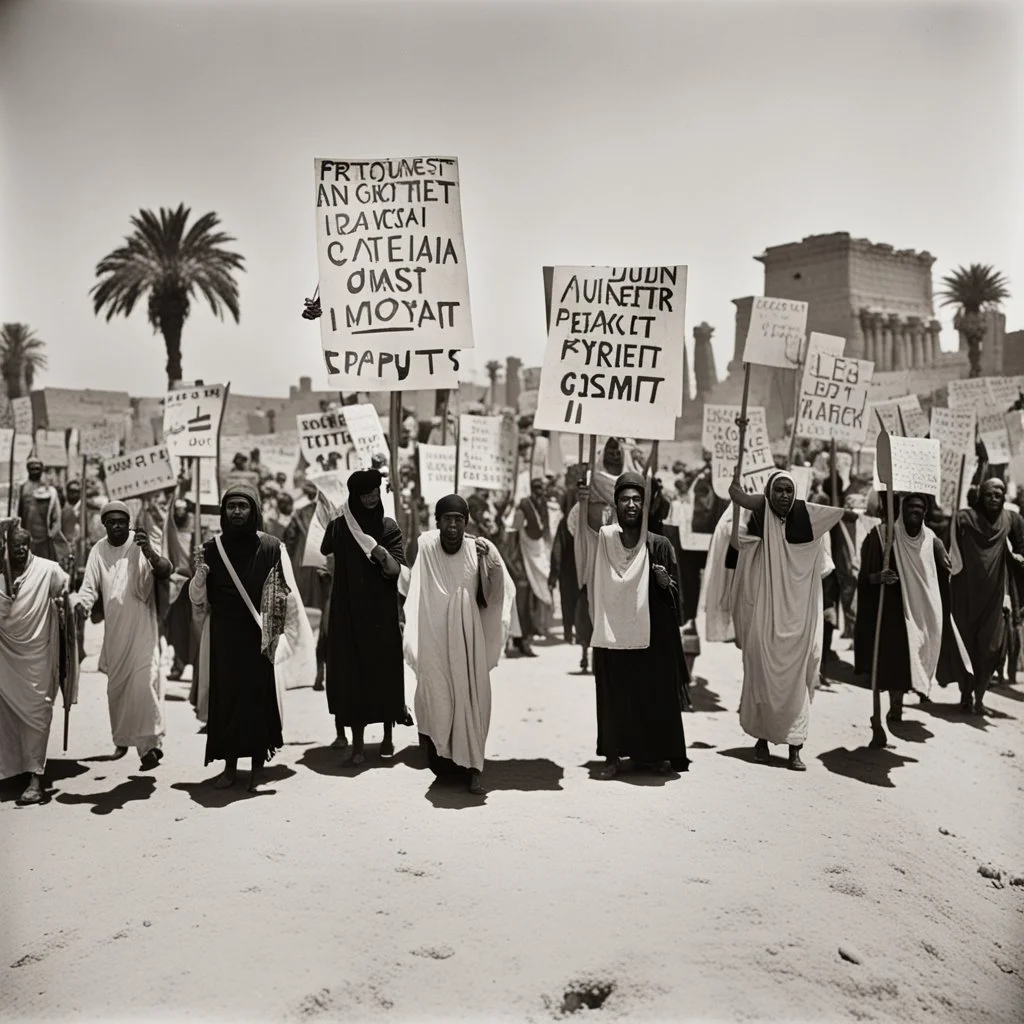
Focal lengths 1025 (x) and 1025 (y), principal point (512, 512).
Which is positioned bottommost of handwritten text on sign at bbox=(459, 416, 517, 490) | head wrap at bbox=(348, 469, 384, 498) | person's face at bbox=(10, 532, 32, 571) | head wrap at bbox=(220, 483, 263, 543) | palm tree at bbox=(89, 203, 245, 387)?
person's face at bbox=(10, 532, 32, 571)

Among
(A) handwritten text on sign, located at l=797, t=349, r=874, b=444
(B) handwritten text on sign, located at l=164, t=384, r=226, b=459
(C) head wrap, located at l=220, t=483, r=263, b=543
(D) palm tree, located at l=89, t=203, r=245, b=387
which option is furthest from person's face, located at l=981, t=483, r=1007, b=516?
(D) palm tree, located at l=89, t=203, r=245, b=387

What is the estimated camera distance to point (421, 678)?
5703 millimetres

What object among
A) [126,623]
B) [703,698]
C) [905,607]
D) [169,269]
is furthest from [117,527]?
[169,269]

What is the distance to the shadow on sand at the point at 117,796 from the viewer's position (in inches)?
220

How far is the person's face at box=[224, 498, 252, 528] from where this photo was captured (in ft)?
18.6

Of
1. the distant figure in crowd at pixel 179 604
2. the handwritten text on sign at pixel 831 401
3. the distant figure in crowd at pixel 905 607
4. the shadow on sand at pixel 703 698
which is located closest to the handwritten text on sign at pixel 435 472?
the distant figure in crowd at pixel 179 604

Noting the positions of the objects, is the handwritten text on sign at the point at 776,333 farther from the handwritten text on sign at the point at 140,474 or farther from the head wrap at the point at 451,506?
the handwritten text on sign at the point at 140,474

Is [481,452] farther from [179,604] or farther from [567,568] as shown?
[179,604]

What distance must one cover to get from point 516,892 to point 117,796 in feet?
8.65

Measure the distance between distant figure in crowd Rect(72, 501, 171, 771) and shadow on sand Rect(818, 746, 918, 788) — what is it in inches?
165

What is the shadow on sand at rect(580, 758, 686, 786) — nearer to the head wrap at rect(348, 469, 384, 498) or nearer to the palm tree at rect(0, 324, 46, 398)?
the head wrap at rect(348, 469, 384, 498)

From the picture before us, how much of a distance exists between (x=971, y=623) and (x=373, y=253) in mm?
5462

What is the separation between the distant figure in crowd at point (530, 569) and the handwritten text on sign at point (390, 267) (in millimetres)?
4721

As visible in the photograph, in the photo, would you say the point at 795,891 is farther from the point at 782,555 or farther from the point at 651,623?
the point at 782,555
